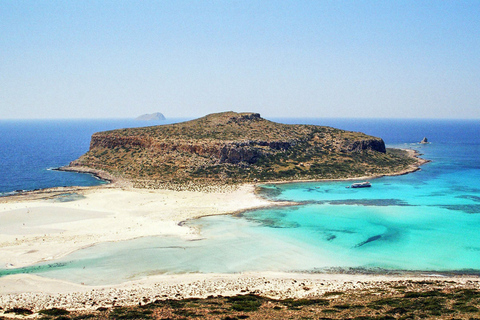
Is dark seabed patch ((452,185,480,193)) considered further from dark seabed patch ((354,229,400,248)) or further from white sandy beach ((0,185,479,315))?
white sandy beach ((0,185,479,315))

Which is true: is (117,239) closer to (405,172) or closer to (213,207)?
(213,207)

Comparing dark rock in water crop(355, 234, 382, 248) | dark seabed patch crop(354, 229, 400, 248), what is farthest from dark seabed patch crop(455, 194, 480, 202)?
dark rock in water crop(355, 234, 382, 248)

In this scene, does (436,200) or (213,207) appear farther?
(436,200)

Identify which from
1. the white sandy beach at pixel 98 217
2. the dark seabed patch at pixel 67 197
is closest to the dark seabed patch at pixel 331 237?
the white sandy beach at pixel 98 217

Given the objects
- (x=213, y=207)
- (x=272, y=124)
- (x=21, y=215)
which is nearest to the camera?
(x=21, y=215)

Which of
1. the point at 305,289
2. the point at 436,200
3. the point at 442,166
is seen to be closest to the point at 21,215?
the point at 305,289

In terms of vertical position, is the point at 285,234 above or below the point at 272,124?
below

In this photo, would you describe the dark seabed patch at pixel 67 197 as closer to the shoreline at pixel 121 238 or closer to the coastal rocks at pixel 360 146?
the shoreline at pixel 121 238

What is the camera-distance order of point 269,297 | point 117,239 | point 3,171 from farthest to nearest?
point 3,171 → point 117,239 → point 269,297
